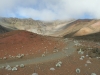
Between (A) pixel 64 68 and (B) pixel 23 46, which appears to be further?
(B) pixel 23 46

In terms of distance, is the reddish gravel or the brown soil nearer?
the brown soil

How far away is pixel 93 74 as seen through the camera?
15320 mm

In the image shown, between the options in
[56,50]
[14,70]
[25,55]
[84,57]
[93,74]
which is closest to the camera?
[93,74]

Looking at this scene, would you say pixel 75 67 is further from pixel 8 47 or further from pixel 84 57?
pixel 8 47

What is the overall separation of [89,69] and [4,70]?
22.6 ft

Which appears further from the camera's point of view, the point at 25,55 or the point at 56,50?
the point at 56,50

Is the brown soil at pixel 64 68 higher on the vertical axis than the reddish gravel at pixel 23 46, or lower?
lower

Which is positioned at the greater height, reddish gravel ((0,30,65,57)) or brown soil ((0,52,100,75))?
reddish gravel ((0,30,65,57))

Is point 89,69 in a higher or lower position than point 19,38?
lower

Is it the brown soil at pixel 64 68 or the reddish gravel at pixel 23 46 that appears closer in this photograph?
the brown soil at pixel 64 68

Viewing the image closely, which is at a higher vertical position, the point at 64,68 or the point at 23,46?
the point at 23,46

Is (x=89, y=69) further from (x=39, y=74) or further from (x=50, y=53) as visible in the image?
(x=50, y=53)

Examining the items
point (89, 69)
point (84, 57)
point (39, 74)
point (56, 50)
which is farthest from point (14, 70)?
point (56, 50)

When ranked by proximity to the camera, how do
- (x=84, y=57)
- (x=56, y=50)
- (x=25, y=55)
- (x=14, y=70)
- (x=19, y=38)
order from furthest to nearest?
(x=19, y=38) → (x=56, y=50) → (x=25, y=55) → (x=84, y=57) → (x=14, y=70)
